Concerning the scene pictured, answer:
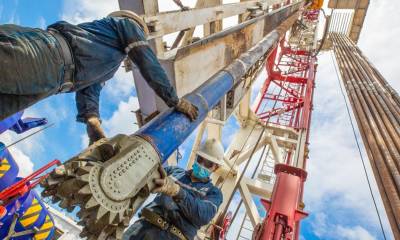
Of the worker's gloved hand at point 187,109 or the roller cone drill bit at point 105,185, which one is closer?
the roller cone drill bit at point 105,185

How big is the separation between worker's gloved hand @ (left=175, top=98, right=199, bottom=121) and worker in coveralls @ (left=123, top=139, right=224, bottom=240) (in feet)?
2.08

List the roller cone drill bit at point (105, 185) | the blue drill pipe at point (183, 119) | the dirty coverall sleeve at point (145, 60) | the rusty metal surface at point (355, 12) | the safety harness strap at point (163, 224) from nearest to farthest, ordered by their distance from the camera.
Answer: the roller cone drill bit at point (105, 185)
the blue drill pipe at point (183, 119)
the dirty coverall sleeve at point (145, 60)
the safety harness strap at point (163, 224)
the rusty metal surface at point (355, 12)

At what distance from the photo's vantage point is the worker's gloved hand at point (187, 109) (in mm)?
2041

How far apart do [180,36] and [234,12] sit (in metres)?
1.42

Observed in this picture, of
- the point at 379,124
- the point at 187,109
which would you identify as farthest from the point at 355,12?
the point at 187,109

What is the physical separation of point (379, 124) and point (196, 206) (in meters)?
4.11

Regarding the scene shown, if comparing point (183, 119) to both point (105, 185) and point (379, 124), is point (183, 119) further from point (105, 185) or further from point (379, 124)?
point (379, 124)

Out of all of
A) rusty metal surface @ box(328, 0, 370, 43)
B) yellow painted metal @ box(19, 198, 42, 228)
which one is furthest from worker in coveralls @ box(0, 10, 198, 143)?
rusty metal surface @ box(328, 0, 370, 43)

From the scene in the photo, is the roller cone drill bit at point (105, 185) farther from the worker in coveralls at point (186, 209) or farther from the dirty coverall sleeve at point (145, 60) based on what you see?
the worker in coveralls at point (186, 209)

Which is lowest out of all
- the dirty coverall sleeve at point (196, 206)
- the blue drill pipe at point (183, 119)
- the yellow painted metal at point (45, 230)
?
the yellow painted metal at point (45, 230)

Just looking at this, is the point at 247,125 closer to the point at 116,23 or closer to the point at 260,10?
the point at 260,10

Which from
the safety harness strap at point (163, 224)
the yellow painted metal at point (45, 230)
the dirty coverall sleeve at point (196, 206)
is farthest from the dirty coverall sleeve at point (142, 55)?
the yellow painted metal at point (45, 230)

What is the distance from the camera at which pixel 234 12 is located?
443 cm

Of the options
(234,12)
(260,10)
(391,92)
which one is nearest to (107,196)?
(234,12)
